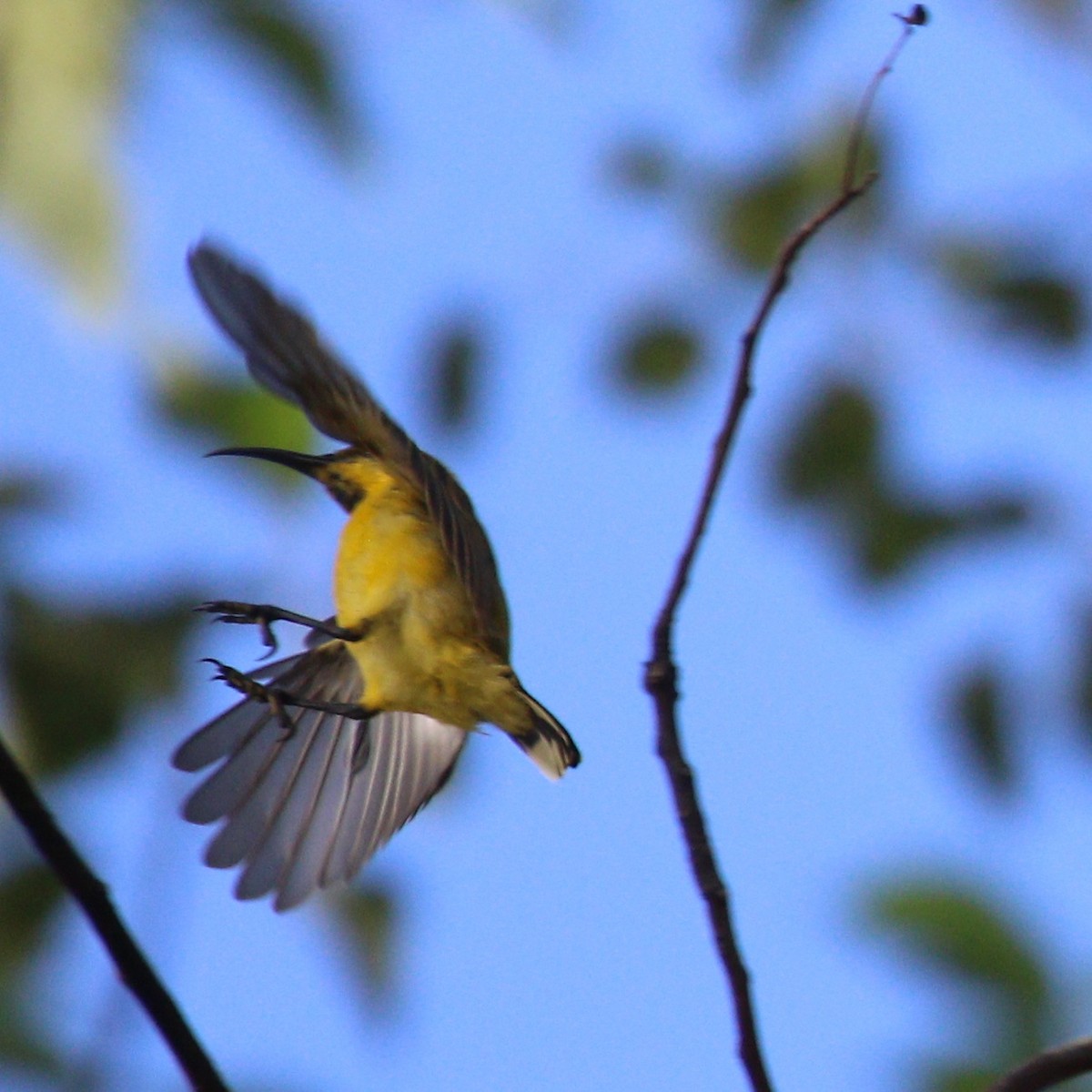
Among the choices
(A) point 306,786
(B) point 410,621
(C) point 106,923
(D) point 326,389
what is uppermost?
(D) point 326,389

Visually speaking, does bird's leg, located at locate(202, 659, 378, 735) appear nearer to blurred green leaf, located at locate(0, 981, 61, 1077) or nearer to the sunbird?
the sunbird

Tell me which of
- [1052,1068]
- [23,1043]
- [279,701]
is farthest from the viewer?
[279,701]

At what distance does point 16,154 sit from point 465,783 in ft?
3.31

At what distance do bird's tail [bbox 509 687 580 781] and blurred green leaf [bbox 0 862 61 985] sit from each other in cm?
53

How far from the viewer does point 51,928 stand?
179cm

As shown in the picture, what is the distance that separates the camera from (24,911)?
1.79 meters

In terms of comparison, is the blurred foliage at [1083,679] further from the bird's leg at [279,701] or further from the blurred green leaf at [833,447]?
the bird's leg at [279,701]

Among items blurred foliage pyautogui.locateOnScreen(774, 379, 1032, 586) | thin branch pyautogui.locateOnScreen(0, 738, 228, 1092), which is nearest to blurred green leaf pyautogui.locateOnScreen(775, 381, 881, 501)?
blurred foliage pyautogui.locateOnScreen(774, 379, 1032, 586)

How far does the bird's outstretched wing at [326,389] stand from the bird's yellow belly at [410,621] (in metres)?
0.05

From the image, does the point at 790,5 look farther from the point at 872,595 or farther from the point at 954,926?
the point at 954,926

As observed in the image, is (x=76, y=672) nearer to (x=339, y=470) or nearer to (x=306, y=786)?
(x=306, y=786)

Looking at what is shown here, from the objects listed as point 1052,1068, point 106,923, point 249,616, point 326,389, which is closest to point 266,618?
point 249,616

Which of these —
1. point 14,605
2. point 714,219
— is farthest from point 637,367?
point 14,605

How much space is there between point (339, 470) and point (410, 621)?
40cm
